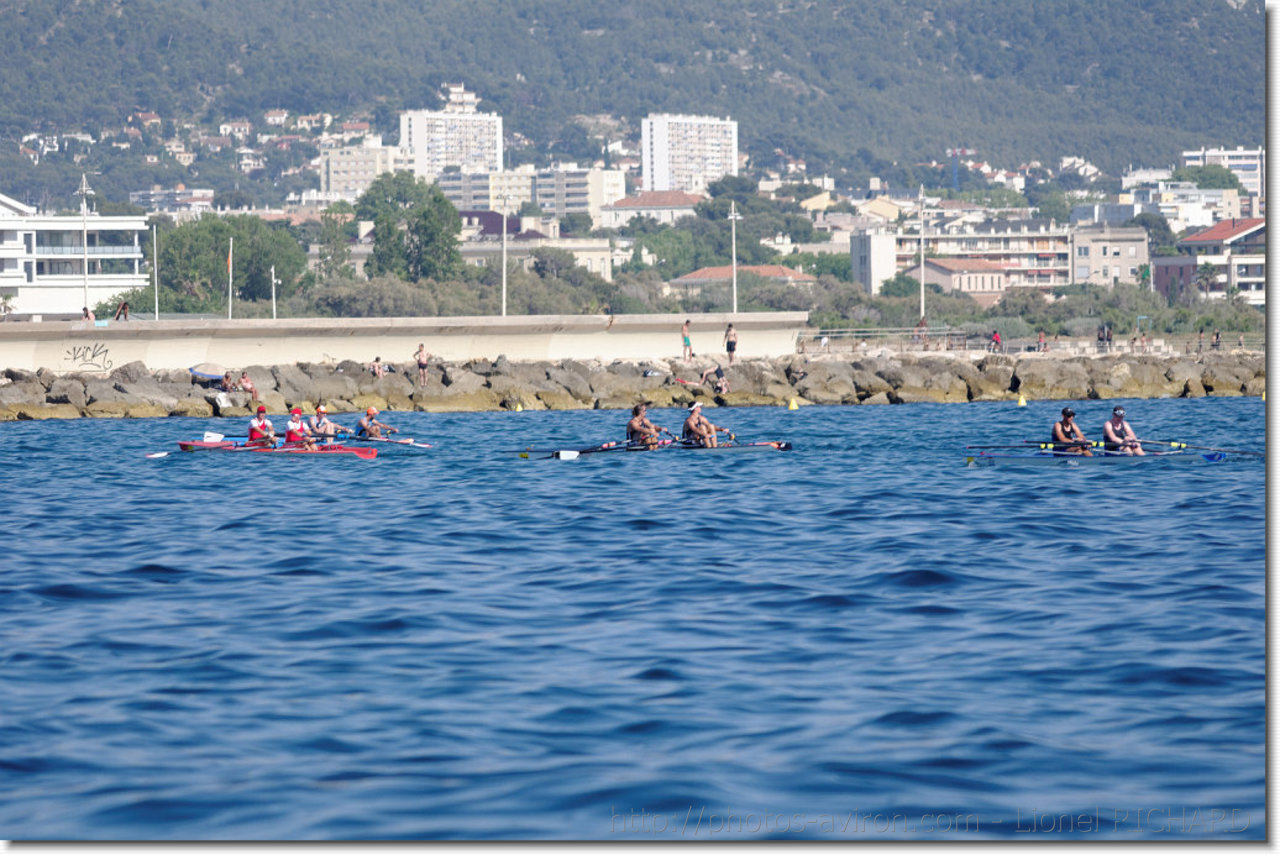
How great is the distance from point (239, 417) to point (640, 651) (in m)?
36.1

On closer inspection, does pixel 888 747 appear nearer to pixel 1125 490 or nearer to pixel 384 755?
pixel 384 755

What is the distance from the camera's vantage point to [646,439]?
31156 mm

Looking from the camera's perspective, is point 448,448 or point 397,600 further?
point 448,448

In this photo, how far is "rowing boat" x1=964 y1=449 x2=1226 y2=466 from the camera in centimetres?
2908

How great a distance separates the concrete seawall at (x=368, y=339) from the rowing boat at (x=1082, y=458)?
30.3 m

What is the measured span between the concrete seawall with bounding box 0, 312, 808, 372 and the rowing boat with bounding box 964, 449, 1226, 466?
3030 cm

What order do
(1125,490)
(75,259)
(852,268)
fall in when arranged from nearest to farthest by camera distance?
1. (1125,490)
2. (75,259)
3. (852,268)

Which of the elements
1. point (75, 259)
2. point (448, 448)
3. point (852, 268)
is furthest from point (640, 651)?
point (852, 268)

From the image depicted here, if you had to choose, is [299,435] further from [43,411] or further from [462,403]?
[43,411]

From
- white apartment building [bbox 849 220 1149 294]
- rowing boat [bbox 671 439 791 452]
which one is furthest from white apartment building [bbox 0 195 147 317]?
white apartment building [bbox 849 220 1149 294]

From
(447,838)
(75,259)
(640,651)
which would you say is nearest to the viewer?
(447,838)

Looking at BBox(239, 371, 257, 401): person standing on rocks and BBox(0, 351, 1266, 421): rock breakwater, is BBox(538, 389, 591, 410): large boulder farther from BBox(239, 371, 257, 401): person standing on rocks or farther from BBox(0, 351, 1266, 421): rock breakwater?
BBox(239, 371, 257, 401): person standing on rocks

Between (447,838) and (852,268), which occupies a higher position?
(852,268)

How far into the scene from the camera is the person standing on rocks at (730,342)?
57094 mm
